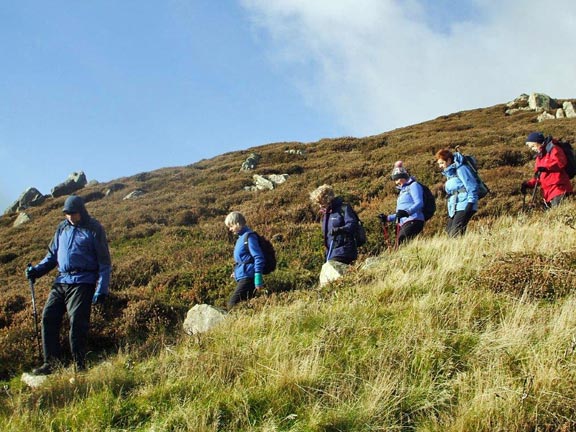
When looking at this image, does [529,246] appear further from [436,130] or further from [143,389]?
[436,130]

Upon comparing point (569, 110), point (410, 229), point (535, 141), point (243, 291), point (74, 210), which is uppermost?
point (569, 110)

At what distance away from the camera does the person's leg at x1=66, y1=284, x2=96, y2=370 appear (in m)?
5.95

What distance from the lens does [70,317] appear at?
19.9 ft

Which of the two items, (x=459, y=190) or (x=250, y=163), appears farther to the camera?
(x=250, y=163)

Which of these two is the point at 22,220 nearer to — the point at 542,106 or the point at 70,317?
the point at 70,317

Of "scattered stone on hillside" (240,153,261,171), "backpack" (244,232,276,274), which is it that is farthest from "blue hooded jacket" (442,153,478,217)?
"scattered stone on hillside" (240,153,261,171)

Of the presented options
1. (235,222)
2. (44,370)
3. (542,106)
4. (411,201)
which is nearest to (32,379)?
(44,370)

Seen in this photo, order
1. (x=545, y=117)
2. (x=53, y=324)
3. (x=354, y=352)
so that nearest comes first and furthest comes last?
(x=354, y=352)
(x=53, y=324)
(x=545, y=117)

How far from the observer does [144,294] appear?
9352 millimetres

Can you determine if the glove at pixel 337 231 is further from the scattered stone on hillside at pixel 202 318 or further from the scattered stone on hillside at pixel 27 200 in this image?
the scattered stone on hillside at pixel 27 200

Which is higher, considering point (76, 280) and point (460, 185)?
point (460, 185)

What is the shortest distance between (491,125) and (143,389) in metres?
32.3

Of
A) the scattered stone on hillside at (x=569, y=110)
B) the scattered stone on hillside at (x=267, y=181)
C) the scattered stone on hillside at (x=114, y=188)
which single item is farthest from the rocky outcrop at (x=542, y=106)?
the scattered stone on hillside at (x=114, y=188)

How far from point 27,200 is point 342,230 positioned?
30.1 m
